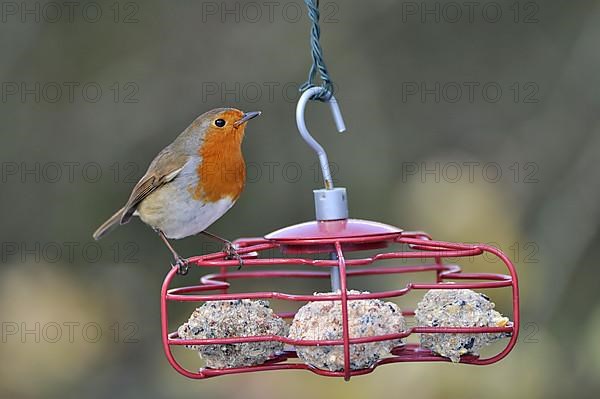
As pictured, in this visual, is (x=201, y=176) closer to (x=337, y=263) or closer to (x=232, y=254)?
(x=232, y=254)

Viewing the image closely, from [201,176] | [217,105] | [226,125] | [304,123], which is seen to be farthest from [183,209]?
[217,105]

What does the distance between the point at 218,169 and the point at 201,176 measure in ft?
0.29

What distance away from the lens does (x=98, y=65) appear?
782cm

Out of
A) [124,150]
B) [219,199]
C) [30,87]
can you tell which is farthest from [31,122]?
[219,199]

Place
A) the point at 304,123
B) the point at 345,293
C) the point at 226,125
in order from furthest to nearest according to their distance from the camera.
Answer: the point at 226,125, the point at 304,123, the point at 345,293

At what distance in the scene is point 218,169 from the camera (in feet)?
15.0

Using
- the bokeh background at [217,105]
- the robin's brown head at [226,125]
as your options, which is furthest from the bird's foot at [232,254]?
the bokeh background at [217,105]

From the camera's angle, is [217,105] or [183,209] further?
[217,105]

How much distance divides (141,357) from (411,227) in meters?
2.69

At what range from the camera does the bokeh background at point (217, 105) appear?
22.9ft

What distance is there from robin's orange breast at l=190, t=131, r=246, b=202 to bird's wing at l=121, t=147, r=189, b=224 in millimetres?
122

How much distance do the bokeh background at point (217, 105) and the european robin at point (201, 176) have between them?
2.38m

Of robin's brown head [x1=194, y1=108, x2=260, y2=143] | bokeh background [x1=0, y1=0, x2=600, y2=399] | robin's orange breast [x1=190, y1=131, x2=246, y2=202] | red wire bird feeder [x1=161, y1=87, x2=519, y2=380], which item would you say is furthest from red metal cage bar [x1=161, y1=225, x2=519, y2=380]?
bokeh background [x1=0, y1=0, x2=600, y2=399]

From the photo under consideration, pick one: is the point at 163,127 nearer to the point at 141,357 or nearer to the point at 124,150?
the point at 124,150
